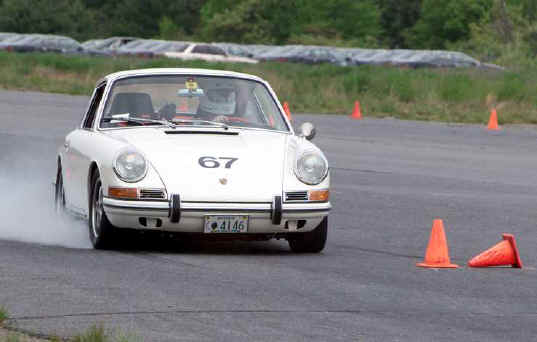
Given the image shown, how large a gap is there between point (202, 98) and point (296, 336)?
4390 millimetres

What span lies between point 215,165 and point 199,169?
0.13m

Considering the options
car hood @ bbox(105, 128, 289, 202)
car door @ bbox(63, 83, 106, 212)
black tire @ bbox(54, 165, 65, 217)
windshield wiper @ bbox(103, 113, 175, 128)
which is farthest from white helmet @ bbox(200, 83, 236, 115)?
black tire @ bbox(54, 165, 65, 217)

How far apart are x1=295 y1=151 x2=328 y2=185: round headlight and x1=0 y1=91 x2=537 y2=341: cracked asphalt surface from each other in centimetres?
61

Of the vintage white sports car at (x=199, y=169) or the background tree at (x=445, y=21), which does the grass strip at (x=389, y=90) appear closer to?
the vintage white sports car at (x=199, y=169)

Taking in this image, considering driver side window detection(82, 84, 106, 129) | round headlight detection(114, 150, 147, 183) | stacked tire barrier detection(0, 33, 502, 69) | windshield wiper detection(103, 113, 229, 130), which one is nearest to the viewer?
round headlight detection(114, 150, 147, 183)

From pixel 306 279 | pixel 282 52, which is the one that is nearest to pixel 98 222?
pixel 306 279

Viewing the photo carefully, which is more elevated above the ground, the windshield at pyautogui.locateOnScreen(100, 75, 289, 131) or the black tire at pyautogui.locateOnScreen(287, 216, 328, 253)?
the windshield at pyautogui.locateOnScreen(100, 75, 289, 131)

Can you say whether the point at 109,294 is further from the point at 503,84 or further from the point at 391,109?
the point at 503,84

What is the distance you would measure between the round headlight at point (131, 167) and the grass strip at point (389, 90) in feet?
73.4

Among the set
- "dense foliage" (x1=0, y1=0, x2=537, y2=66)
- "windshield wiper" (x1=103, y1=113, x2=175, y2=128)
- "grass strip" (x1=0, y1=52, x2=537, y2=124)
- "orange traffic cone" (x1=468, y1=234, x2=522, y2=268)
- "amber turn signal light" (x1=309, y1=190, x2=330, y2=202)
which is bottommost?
"dense foliage" (x1=0, y1=0, x2=537, y2=66)

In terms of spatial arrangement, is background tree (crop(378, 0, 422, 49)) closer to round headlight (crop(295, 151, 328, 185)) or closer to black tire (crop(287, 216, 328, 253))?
black tire (crop(287, 216, 328, 253))

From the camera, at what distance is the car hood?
29.2ft

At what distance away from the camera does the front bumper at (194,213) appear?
29.0 ft

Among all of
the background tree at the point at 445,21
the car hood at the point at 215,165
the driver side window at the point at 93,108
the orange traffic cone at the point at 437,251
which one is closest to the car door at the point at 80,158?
the driver side window at the point at 93,108
